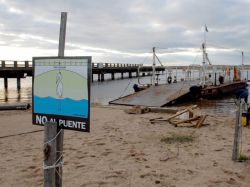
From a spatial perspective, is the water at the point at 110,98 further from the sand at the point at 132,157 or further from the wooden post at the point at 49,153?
the wooden post at the point at 49,153

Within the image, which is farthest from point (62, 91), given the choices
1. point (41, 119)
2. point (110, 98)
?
point (110, 98)

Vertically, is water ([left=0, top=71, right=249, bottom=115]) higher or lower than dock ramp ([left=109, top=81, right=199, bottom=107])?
lower

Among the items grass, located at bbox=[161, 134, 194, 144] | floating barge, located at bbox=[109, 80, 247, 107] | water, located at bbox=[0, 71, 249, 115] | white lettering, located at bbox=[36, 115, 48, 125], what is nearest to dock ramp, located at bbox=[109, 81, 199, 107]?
floating barge, located at bbox=[109, 80, 247, 107]

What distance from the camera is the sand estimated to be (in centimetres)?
Answer: 564

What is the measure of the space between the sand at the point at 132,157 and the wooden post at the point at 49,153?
213 centimetres

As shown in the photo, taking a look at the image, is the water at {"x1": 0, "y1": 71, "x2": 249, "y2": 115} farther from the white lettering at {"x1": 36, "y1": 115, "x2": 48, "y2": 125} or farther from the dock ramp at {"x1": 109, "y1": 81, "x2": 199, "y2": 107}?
the white lettering at {"x1": 36, "y1": 115, "x2": 48, "y2": 125}

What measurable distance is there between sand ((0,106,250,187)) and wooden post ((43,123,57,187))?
2131mm

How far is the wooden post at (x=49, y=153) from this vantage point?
3.33 m

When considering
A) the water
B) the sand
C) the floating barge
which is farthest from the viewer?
the water

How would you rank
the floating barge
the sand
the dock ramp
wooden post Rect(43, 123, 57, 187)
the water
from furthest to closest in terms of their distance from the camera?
the water
the floating barge
the dock ramp
the sand
wooden post Rect(43, 123, 57, 187)

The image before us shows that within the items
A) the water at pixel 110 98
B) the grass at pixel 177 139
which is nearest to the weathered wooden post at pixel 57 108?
the grass at pixel 177 139

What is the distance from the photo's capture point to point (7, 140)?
8.88 meters

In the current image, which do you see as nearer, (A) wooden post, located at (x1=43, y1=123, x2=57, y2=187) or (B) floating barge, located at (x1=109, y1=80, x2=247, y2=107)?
(A) wooden post, located at (x1=43, y1=123, x2=57, y2=187)

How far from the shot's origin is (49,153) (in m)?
3.35
